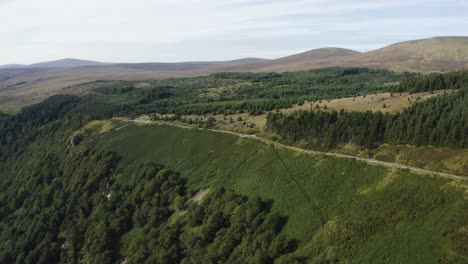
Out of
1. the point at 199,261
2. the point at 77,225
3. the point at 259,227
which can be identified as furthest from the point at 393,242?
the point at 77,225

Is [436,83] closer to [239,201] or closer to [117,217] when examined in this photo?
[239,201]

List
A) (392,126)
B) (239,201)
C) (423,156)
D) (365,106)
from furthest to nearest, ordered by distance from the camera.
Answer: (365,106), (392,126), (239,201), (423,156)

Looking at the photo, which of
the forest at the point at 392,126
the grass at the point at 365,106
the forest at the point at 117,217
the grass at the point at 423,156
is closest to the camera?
the grass at the point at 423,156

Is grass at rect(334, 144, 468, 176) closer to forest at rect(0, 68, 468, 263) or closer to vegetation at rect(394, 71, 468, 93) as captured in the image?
forest at rect(0, 68, 468, 263)

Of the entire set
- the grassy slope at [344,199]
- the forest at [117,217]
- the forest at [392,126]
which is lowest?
the forest at [117,217]

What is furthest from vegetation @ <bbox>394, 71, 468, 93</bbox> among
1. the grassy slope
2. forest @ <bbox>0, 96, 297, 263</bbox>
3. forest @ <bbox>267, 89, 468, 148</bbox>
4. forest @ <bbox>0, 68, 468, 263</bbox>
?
forest @ <bbox>0, 96, 297, 263</bbox>

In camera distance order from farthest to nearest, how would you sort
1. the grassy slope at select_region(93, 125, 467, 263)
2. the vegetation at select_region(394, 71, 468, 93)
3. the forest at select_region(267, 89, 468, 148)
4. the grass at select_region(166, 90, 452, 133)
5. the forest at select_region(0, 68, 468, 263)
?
the vegetation at select_region(394, 71, 468, 93)
the grass at select_region(166, 90, 452, 133)
the forest at select_region(267, 89, 468, 148)
the forest at select_region(0, 68, 468, 263)
the grassy slope at select_region(93, 125, 467, 263)

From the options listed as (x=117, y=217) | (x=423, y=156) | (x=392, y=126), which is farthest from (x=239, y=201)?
(x=392, y=126)

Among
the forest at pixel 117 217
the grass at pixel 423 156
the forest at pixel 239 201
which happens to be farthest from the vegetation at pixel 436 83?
the forest at pixel 117 217

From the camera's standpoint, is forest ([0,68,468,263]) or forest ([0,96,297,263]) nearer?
forest ([0,68,468,263])

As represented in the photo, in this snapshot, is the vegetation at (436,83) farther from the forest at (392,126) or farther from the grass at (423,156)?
the grass at (423,156)
